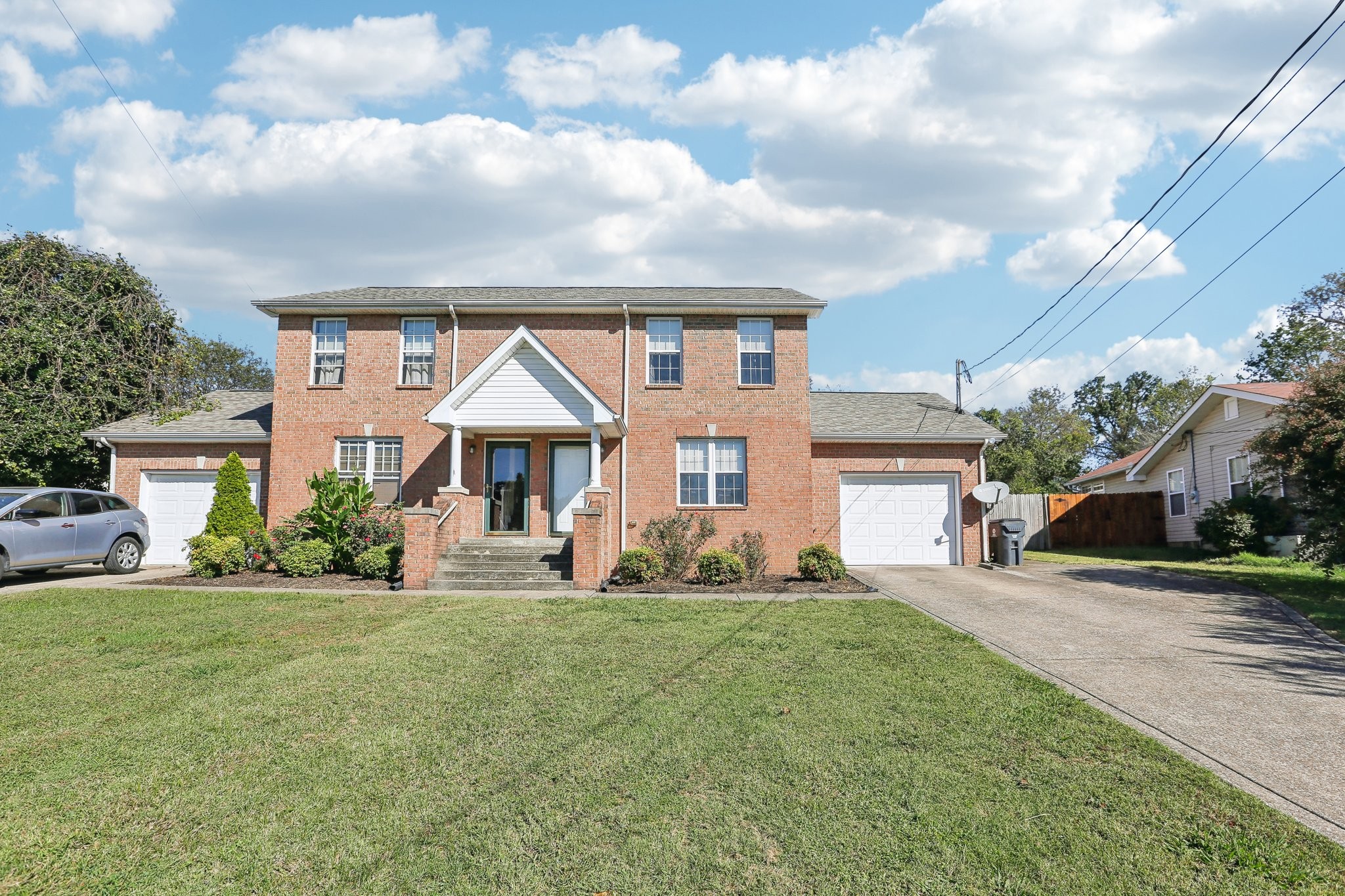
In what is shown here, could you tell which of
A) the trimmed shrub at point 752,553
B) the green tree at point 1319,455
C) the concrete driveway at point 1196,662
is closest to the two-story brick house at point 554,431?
the trimmed shrub at point 752,553

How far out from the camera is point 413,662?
→ 797 centimetres

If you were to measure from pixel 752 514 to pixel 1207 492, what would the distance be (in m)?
14.7

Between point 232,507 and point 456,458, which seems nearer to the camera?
point 456,458

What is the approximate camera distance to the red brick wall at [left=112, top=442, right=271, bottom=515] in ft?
60.8

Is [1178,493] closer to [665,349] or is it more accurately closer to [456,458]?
[665,349]

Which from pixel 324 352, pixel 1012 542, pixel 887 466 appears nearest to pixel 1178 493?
pixel 1012 542

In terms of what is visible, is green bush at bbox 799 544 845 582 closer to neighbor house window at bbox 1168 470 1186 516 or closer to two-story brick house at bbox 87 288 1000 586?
two-story brick house at bbox 87 288 1000 586

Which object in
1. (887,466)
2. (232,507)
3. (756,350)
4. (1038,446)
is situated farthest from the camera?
(1038,446)

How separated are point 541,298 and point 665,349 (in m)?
3.11

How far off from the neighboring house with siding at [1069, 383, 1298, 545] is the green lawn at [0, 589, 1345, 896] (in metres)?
17.3

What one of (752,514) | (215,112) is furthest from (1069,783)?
(215,112)

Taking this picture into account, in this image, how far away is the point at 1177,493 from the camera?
81.2 ft

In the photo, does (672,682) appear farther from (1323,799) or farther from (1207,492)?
(1207,492)

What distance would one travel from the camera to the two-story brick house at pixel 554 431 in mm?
17406
